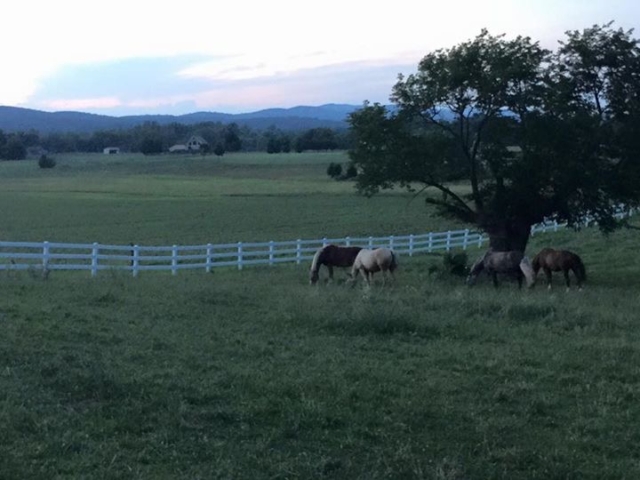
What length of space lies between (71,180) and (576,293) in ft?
273

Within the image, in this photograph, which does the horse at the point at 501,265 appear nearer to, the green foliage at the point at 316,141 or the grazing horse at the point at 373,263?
the grazing horse at the point at 373,263

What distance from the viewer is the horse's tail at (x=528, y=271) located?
2052cm

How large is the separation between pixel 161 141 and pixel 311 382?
151324mm

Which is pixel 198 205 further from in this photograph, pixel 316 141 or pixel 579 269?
pixel 316 141

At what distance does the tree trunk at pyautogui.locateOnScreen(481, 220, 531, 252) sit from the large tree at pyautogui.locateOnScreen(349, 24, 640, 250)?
1.2 inches

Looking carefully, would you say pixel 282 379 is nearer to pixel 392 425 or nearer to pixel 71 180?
pixel 392 425

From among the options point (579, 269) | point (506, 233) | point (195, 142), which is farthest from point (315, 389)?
point (195, 142)

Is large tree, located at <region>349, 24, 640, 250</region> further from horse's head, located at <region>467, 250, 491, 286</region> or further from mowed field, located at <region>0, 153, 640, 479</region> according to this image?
mowed field, located at <region>0, 153, 640, 479</region>

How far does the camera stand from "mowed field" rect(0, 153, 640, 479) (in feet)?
20.6

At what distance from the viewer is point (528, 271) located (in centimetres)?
2080

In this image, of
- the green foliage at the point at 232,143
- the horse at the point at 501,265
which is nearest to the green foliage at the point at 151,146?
the green foliage at the point at 232,143

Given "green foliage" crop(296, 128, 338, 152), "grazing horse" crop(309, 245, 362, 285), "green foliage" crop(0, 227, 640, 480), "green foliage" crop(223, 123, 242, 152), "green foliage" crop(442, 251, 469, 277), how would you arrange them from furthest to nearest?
"green foliage" crop(223, 123, 242, 152)
"green foliage" crop(296, 128, 338, 152)
"green foliage" crop(442, 251, 469, 277)
"grazing horse" crop(309, 245, 362, 285)
"green foliage" crop(0, 227, 640, 480)

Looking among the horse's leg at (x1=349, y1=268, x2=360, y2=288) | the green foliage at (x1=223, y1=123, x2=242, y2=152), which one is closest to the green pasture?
the horse's leg at (x1=349, y1=268, x2=360, y2=288)

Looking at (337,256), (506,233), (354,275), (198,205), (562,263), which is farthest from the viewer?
(198,205)
